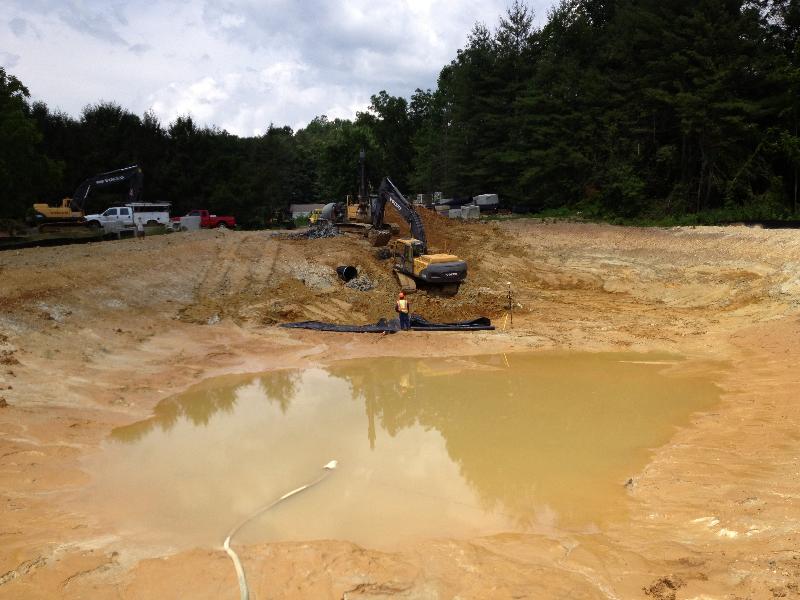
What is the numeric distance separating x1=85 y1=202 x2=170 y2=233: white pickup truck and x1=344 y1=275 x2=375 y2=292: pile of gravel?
18.3 metres

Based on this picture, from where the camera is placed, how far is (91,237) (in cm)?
2975

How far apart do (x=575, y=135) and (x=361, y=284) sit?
25918mm

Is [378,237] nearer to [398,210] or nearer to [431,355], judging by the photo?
[398,210]

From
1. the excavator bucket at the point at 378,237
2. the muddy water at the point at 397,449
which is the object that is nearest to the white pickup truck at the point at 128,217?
the excavator bucket at the point at 378,237

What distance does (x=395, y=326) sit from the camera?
18.0 m

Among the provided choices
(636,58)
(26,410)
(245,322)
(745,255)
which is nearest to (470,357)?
(245,322)

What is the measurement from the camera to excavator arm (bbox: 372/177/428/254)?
23.9 metres

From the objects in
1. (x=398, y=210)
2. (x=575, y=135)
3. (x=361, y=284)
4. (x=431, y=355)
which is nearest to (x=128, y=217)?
(x=398, y=210)

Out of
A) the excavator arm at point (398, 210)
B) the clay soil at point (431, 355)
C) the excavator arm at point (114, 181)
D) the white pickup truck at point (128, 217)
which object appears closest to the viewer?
the clay soil at point (431, 355)

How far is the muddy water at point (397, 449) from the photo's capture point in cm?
780

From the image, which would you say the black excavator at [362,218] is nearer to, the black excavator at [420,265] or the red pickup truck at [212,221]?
the black excavator at [420,265]

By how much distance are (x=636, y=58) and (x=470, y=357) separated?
3178cm

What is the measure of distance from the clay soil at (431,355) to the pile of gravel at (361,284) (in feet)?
1.34

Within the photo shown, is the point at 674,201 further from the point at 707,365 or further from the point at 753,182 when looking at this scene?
the point at 707,365
